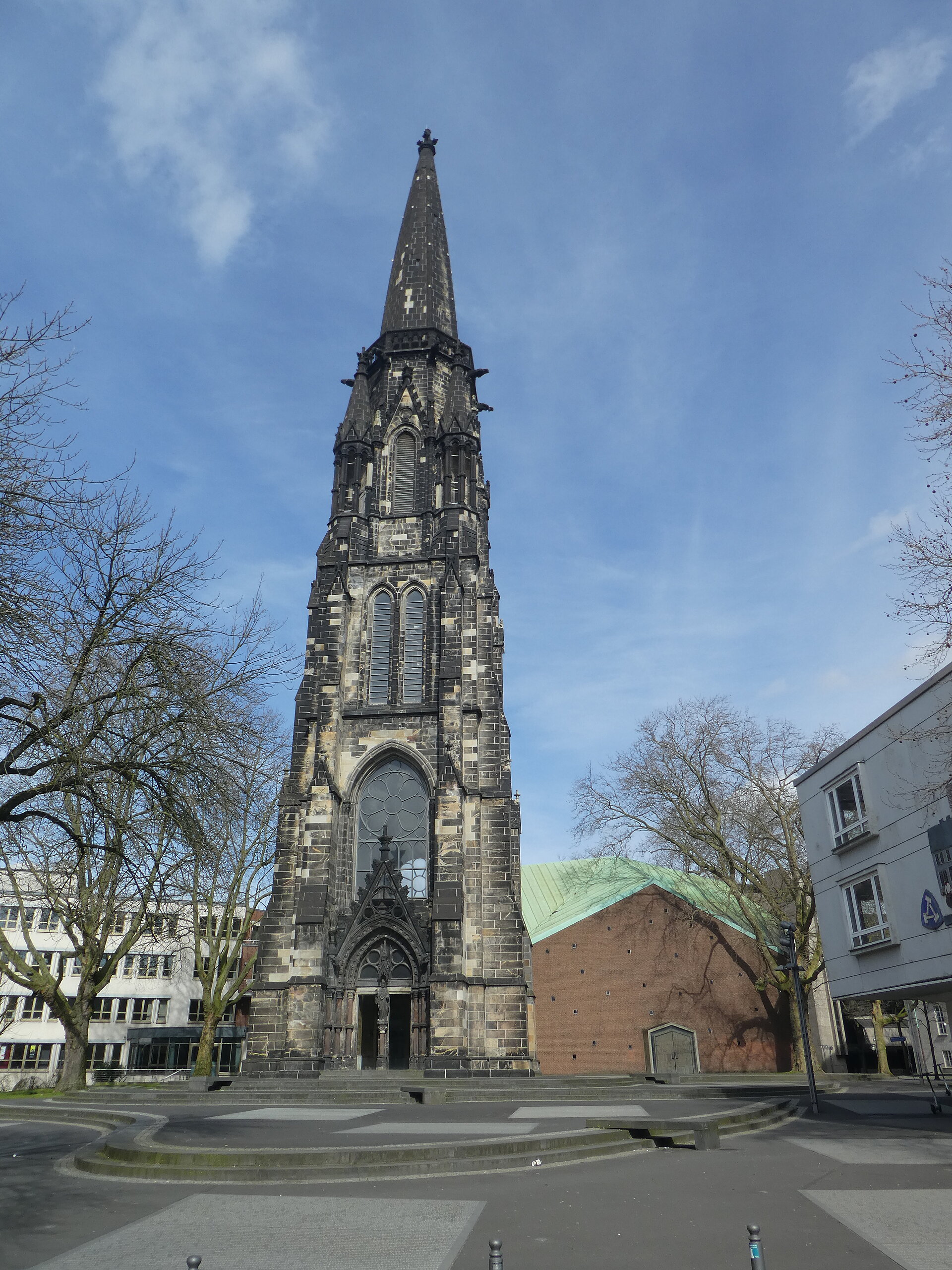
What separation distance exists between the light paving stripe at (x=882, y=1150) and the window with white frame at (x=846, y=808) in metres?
8.99

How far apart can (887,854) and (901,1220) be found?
12857 mm

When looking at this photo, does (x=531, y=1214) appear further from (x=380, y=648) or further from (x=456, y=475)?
(x=456, y=475)

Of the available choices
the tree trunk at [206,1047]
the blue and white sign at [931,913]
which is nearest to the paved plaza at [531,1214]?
the blue and white sign at [931,913]

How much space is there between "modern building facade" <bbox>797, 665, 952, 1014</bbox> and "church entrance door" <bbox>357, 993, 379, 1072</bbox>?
1289cm

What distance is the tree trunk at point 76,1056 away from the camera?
26.6 metres

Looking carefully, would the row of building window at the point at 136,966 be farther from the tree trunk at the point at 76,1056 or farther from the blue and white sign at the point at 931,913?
the blue and white sign at the point at 931,913

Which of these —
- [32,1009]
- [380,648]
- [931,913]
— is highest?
[380,648]

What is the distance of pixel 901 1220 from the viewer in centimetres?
771

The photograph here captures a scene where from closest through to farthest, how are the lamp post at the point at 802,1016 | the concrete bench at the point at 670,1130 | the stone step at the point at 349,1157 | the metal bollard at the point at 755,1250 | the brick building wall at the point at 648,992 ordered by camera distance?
the metal bollard at the point at 755,1250, the stone step at the point at 349,1157, the concrete bench at the point at 670,1130, the lamp post at the point at 802,1016, the brick building wall at the point at 648,992

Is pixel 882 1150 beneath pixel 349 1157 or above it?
beneath

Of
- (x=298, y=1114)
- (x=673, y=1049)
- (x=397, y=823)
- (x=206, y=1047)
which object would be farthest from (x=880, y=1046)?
(x=298, y=1114)

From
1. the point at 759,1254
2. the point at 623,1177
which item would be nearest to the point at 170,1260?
the point at 759,1254

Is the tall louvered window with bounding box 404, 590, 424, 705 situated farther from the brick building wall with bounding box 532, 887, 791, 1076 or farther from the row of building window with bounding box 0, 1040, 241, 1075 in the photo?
the row of building window with bounding box 0, 1040, 241, 1075

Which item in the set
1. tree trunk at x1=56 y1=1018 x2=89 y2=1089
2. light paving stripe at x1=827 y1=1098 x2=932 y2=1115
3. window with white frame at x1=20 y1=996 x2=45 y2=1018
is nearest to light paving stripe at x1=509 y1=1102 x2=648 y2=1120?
light paving stripe at x1=827 y1=1098 x2=932 y2=1115
